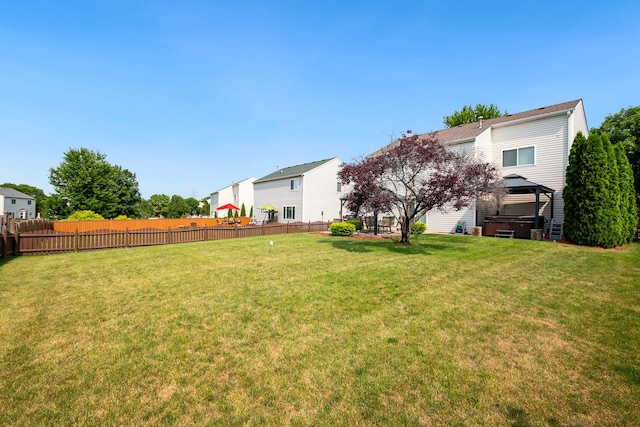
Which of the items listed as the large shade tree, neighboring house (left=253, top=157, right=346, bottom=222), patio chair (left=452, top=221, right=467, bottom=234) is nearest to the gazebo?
patio chair (left=452, top=221, right=467, bottom=234)

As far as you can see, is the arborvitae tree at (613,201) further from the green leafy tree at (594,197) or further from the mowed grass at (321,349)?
the mowed grass at (321,349)

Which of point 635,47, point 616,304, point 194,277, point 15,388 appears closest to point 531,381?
point 616,304

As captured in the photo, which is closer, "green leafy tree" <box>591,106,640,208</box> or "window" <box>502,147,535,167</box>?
"window" <box>502,147,535,167</box>

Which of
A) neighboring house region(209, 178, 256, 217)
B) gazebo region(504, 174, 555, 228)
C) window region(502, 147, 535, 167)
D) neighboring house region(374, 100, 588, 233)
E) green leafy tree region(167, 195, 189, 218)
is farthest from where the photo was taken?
green leafy tree region(167, 195, 189, 218)

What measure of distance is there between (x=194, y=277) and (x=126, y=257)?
516 cm

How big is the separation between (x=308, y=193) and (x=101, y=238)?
57.2 feet

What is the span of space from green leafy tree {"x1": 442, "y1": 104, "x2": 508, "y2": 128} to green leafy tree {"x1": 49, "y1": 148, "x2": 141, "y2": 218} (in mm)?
45061

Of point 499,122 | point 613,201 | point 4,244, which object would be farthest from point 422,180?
point 4,244

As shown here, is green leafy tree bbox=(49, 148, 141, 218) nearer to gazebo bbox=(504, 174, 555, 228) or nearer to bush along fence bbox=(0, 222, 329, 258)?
bush along fence bbox=(0, 222, 329, 258)

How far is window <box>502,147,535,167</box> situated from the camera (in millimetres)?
16781

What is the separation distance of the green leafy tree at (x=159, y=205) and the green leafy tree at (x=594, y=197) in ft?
189

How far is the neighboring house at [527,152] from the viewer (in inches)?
615

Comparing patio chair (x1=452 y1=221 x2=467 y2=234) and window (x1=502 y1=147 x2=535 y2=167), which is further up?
window (x1=502 y1=147 x2=535 y2=167)

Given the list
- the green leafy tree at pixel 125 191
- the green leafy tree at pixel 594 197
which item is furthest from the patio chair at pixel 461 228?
the green leafy tree at pixel 125 191
